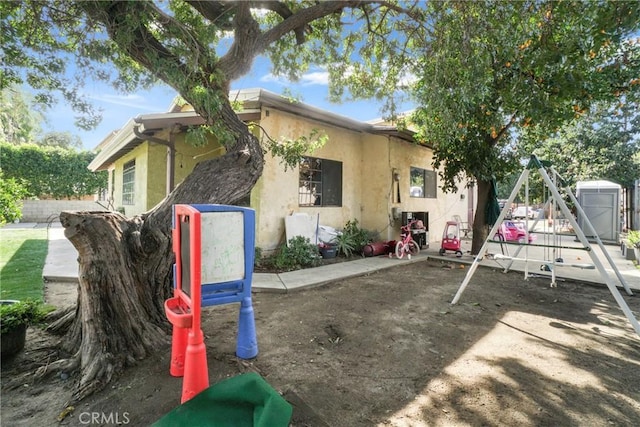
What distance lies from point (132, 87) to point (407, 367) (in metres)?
5.04

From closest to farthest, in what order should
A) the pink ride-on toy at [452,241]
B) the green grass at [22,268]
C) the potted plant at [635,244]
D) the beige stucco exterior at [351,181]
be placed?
1. the green grass at [22,268]
2. the beige stucco exterior at [351,181]
3. the potted plant at [635,244]
4. the pink ride-on toy at [452,241]

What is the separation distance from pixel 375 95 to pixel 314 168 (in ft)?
8.50

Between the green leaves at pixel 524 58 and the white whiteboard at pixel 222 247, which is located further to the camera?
the green leaves at pixel 524 58

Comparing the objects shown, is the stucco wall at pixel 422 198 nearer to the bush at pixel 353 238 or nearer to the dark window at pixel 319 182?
the bush at pixel 353 238

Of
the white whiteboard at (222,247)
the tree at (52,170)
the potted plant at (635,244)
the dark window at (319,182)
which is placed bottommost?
the potted plant at (635,244)

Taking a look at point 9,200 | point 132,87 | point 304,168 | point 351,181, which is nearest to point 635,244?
point 351,181

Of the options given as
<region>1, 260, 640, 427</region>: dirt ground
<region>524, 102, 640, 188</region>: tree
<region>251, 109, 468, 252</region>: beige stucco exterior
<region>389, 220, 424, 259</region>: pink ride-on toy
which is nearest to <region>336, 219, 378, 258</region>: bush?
<region>251, 109, 468, 252</region>: beige stucco exterior

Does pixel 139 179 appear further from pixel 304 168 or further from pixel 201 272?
pixel 201 272

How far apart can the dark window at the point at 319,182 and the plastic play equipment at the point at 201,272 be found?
5620mm

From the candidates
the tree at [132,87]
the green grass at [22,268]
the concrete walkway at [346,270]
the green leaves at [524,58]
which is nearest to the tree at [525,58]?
the green leaves at [524,58]

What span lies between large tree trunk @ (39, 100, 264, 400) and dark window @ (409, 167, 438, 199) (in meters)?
9.12

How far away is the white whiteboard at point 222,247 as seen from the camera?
2.53 meters

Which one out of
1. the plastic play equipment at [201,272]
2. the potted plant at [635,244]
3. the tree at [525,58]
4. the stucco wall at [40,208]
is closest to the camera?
the plastic play equipment at [201,272]

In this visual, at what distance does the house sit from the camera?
7391mm
